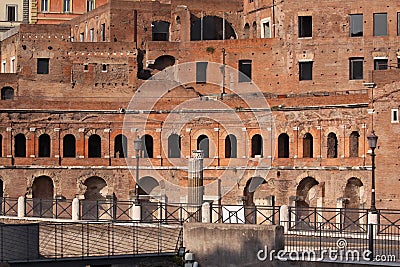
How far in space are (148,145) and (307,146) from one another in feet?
30.2

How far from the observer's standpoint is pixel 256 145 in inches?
2372

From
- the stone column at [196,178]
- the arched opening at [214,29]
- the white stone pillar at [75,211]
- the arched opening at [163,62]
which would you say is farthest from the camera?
the arched opening at [214,29]

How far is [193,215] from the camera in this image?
4269 cm

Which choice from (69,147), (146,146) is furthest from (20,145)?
(146,146)

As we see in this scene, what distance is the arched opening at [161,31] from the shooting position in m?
70.5

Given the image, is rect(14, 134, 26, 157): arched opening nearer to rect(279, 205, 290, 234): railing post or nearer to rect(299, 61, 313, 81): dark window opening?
rect(299, 61, 313, 81): dark window opening

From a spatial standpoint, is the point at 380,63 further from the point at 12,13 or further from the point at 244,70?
the point at 12,13

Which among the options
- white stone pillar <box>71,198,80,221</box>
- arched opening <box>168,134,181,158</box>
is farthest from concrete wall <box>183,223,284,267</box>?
arched opening <box>168,134,181,158</box>

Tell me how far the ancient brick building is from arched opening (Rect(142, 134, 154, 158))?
3.2 inches

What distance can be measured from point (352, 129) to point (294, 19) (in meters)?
10.4

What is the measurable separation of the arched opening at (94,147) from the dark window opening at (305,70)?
11.6 metres

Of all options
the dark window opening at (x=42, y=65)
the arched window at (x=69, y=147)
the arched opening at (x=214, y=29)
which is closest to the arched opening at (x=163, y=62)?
the arched opening at (x=214, y=29)

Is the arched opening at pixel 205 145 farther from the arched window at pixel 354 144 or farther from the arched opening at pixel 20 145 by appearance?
the arched opening at pixel 20 145

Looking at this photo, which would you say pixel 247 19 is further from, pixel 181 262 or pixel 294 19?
pixel 181 262
